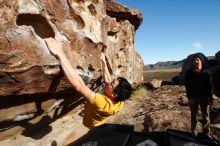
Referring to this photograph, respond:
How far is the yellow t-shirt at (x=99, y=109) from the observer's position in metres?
4.66

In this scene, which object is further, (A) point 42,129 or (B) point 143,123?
(B) point 143,123

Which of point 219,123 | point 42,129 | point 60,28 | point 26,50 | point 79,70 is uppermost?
point 60,28

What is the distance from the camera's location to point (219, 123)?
10.6 m

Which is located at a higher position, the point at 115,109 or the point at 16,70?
the point at 16,70

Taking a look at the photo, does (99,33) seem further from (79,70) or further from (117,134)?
(117,134)

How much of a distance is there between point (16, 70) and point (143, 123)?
6.23m

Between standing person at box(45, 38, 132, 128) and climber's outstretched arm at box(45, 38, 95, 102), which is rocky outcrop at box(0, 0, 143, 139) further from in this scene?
standing person at box(45, 38, 132, 128)

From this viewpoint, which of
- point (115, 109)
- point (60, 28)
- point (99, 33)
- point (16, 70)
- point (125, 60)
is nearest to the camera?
point (115, 109)

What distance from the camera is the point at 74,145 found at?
126 inches

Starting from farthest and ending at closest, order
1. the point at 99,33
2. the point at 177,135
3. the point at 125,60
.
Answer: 1. the point at 125,60
2. the point at 99,33
3. the point at 177,135

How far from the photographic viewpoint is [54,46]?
18.4 ft

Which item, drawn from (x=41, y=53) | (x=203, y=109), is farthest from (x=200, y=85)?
(x=41, y=53)

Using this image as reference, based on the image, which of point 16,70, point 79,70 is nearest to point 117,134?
point 16,70

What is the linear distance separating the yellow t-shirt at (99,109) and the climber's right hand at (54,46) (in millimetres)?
1185
